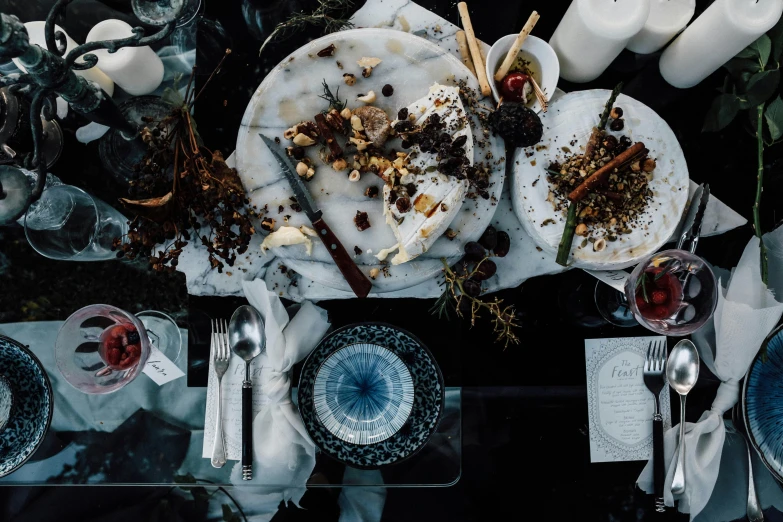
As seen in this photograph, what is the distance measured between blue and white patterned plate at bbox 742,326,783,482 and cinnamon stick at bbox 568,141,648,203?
406mm

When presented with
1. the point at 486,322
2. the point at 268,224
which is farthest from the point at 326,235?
the point at 486,322

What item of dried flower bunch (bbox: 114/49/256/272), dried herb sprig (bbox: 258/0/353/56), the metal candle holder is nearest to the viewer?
the metal candle holder

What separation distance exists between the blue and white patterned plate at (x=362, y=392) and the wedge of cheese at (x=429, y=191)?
0.18 metres

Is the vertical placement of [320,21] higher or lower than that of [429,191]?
higher

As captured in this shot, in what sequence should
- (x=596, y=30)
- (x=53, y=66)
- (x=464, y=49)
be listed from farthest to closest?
(x=464, y=49) → (x=596, y=30) → (x=53, y=66)

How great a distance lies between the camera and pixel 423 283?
1.04 meters

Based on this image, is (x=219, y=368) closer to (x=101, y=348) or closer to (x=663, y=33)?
(x=101, y=348)

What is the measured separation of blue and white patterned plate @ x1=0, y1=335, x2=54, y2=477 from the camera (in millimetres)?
1014

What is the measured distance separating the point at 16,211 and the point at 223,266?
1.06ft

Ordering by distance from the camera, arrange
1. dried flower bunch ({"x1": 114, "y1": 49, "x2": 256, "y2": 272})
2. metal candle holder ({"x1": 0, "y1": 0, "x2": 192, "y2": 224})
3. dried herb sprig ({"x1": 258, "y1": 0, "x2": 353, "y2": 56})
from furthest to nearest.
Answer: dried herb sprig ({"x1": 258, "y1": 0, "x2": 353, "y2": 56}) → dried flower bunch ({"x1": 114, "y1": 49, "x2": 256, "y2": 272}) → metal candle holder ({"x1": 0, "y1": 0, "x2": 192, "y2": 224})

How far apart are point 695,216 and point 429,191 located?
0.47m

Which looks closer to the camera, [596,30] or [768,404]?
[596,30]

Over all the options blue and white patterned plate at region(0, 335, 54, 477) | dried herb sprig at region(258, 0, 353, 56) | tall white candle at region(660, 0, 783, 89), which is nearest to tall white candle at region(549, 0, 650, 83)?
tall white candle at region(660, 0, 783, 89)

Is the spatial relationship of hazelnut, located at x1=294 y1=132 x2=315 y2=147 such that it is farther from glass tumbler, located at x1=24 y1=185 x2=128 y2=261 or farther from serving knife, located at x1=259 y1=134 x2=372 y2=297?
glass tumbler, located at x1=24 y1=185 x2=128 y2=261
